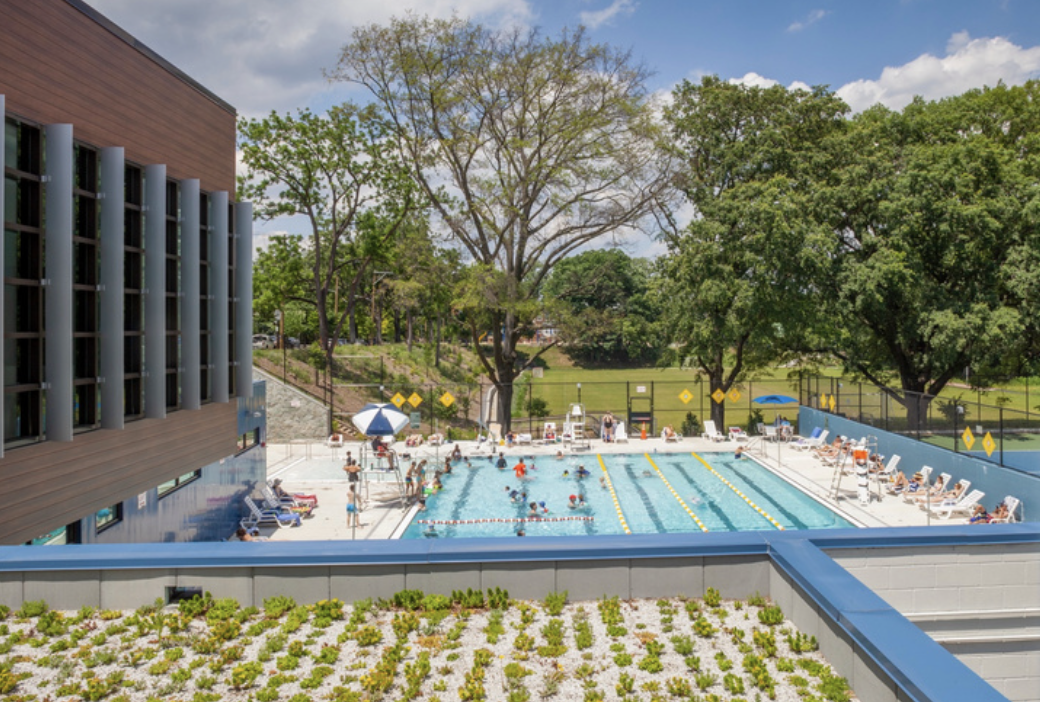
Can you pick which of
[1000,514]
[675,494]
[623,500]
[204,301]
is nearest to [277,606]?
[204,301]

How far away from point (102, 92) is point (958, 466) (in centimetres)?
2141

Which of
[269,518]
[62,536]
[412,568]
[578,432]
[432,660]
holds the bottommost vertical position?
[269,518]

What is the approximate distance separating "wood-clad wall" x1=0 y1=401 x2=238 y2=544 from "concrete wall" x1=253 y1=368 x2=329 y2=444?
14.8 m

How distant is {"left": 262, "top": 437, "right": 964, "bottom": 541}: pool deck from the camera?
17.0 metres

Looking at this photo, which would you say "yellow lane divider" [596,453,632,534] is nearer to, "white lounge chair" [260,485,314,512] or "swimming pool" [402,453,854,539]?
"swimming pool" [402,453,854,539]

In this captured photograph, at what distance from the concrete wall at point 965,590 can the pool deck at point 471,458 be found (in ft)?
30.8

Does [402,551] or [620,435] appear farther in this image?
[620,435]

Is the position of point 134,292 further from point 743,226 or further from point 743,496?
point 743,226

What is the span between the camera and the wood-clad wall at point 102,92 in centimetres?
972

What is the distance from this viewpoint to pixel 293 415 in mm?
30719

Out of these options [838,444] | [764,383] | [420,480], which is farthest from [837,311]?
[764,383]

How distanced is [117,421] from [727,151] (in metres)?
26.3

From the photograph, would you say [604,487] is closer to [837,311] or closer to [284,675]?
[837,311]

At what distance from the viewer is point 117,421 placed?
11805mm
